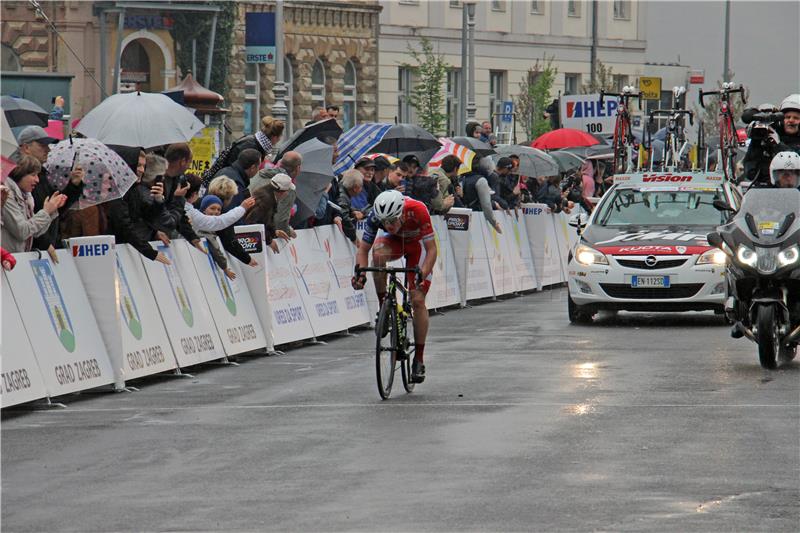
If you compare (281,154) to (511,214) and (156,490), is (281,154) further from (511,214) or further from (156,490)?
(156,490)

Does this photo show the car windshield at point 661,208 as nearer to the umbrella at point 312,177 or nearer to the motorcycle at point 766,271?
the umbrella at point 312,177

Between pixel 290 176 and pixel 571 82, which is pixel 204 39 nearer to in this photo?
pixel 571 82

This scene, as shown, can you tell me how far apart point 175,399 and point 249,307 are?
360cm

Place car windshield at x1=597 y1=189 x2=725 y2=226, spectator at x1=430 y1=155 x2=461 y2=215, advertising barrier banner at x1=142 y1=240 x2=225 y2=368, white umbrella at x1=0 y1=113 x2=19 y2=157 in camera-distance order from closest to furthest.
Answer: white umbrella at x1=0 y1=113 x2=19 y2=157
advertising barrier banner at x1=142 y1=240 x2=225 y2=368
car windshield at x1=597 y1=189 x2=725 y2=226
spectator at x1=430 y1=155 x2=461 y2=215

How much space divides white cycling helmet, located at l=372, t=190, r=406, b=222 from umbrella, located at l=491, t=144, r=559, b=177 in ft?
Result: 55.1

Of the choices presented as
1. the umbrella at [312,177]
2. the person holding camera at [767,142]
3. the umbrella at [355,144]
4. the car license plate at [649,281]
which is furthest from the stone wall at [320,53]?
the person holding camera at [767,142]

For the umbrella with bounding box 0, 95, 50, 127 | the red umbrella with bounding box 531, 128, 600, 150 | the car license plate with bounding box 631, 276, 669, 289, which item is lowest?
the car license plate with bounding box 631, 276, 669, 289

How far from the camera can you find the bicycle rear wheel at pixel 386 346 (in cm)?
1423

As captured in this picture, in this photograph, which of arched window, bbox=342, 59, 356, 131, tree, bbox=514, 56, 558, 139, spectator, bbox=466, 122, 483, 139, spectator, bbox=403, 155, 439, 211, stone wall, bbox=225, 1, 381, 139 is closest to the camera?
spectator, bbox=403, 155, 439, 211

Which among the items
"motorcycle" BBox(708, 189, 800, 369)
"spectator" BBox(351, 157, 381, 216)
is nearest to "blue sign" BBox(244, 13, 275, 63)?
"spectator" BBox(351, 157, 381, 216)

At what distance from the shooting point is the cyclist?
14758 mm

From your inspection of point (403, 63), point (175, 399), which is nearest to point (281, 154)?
point (175, 399)

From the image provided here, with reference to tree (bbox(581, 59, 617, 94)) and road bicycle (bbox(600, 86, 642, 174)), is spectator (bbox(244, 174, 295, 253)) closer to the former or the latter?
road bicycle (bbox(600, 86, 642, 174))

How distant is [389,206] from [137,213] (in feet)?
8.74
